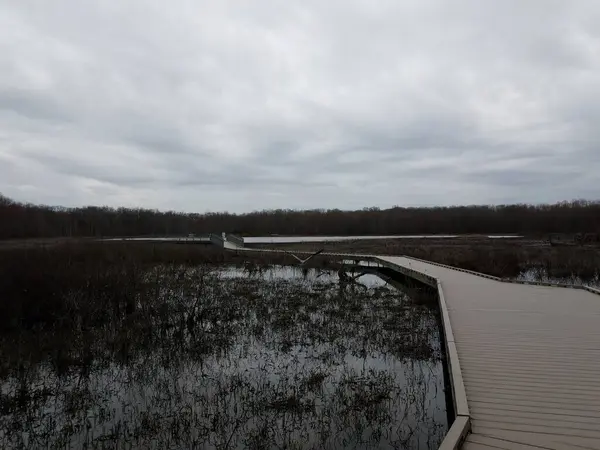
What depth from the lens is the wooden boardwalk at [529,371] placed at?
3863 mm

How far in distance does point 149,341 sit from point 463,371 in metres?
6.32

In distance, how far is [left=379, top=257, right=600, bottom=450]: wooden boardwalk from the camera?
3.86 m

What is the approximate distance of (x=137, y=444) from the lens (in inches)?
Result: 193

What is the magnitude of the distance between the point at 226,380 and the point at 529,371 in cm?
431

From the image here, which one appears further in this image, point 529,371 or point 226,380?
point 226,380

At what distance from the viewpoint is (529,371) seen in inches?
213

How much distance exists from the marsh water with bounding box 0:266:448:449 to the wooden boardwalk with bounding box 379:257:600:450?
777mm

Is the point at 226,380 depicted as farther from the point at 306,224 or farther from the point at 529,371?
the point at 306,224

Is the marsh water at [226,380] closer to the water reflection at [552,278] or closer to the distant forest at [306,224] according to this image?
the water reflection at [552,278]

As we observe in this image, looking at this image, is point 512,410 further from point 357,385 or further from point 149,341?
point 149,341

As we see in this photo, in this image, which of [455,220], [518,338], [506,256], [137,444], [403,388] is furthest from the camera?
[455,220]

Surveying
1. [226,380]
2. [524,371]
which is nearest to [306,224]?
[226,380]

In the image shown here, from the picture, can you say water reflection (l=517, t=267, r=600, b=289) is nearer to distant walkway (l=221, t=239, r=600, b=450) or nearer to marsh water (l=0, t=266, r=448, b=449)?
distant walkway (l=221, t=239, r=600, b=450)

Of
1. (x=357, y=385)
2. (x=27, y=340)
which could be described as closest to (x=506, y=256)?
(x=357, y=385)
